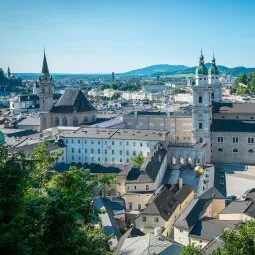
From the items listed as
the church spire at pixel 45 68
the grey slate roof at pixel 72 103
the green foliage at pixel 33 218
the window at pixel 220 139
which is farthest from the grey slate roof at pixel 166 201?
the church spire at pixel 45 68

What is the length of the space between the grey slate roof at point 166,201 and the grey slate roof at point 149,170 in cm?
286

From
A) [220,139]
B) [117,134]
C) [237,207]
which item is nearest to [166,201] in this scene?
[237,207]

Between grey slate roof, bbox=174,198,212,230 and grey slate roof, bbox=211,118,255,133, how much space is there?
28711 mm

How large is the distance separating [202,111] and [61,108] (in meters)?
24.5

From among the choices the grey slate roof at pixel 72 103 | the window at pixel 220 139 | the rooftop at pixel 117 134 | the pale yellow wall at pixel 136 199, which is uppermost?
the grey slate roof at pixel 72 103

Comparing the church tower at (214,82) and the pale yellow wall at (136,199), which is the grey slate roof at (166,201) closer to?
the pale yellow wall at (136,199)

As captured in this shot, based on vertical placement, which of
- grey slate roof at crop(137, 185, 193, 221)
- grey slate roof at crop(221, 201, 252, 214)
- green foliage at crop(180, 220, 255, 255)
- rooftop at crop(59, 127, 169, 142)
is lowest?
grey slate roof at crop(137, 185, 193, 221)

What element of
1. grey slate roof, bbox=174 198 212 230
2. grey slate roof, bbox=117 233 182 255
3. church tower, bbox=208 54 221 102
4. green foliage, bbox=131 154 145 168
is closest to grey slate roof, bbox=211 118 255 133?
church tower, bbox=208 54 221 102

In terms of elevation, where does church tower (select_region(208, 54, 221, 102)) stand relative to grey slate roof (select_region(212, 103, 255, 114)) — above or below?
above

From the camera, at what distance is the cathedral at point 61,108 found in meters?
76.7

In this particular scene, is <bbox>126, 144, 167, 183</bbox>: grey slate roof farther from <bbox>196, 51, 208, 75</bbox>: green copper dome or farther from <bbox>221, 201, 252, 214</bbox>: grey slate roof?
<bbox>196, 51, 208, 75</bbox>: green copper dome

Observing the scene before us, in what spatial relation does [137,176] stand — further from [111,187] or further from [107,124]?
[107,124]

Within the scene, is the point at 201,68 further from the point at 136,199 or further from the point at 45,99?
the point at 136,199

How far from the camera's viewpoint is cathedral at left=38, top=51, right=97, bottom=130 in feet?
252
